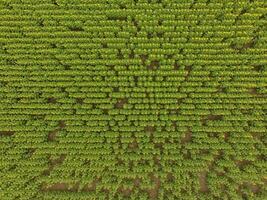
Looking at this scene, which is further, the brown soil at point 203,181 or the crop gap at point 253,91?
the crop gap at point 253,91

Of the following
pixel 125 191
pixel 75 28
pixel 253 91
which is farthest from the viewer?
pixel 75 28

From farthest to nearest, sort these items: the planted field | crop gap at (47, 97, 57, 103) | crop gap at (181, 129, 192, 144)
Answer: crop gap at (47, 97, 57, 103) → crop gap at (181, 129, 192, 144) → the planted field

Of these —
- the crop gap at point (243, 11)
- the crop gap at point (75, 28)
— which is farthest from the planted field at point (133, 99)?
the crop gap at point (75, 28)

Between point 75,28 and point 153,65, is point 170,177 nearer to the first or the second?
point 153,65

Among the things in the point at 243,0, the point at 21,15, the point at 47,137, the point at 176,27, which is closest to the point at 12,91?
the point at 47,137

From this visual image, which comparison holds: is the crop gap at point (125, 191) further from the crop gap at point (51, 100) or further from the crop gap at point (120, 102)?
the crop gap at point (51, 100)

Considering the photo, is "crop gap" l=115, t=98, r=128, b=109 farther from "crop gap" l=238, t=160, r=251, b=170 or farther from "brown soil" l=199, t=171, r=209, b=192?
"crop gap" l=238, t=160, r=251, b=170

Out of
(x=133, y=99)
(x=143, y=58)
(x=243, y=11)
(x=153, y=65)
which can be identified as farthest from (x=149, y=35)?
(x=243, y=11)

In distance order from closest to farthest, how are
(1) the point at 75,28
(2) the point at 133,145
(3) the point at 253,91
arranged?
(2) the point at 133,145 → (3) the point at 253,91 → (1) the point at 75,28

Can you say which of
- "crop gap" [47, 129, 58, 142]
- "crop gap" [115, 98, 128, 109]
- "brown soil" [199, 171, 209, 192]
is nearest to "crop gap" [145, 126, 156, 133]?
"crop gap" [115, 98, 128, 109]
